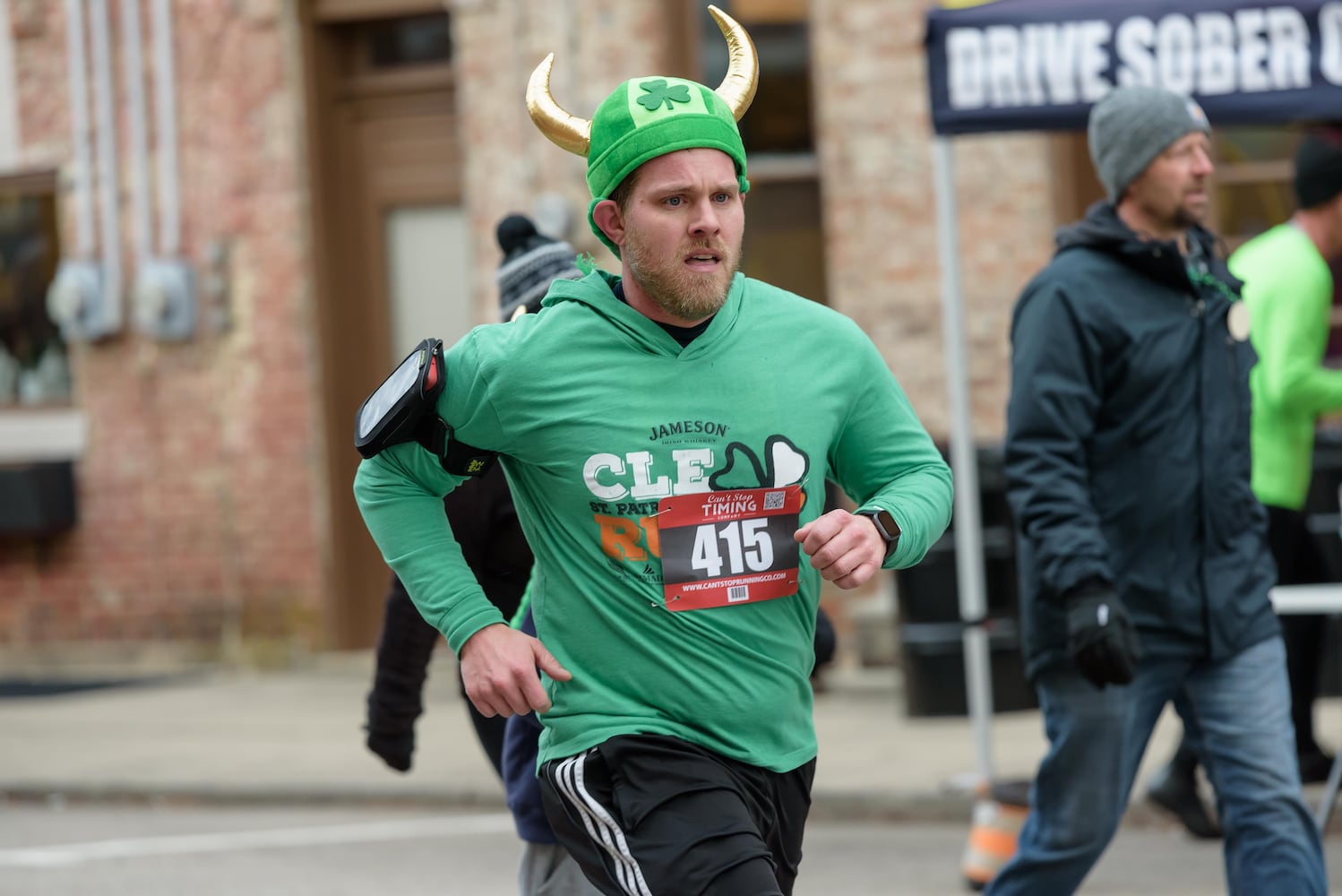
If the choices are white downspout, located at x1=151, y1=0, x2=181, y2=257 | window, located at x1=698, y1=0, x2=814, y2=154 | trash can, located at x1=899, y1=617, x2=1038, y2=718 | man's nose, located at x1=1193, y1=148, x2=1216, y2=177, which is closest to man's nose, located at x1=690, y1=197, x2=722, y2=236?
man's nose, located at x1=1193, y1=148, x2=1216, y2=177

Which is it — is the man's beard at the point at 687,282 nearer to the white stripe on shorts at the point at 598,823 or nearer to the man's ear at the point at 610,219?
the man's ear at the point at 610,219

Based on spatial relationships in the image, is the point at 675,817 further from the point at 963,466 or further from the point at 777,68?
the point at 777,68

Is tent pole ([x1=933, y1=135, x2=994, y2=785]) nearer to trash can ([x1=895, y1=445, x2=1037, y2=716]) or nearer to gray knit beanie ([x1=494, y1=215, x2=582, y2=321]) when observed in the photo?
trash can ([x1=895, y1=445, x2=1037, y2=716])

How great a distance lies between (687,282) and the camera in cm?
338

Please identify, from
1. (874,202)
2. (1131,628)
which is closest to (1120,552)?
(1131,628)

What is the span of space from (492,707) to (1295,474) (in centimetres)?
455

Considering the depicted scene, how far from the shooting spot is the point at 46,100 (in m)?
13.4

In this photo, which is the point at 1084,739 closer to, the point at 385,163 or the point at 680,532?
the point at 680,532

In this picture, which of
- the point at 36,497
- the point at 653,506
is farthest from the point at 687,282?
the point at 36,497

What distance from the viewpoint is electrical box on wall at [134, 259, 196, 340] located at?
1277 centimetres

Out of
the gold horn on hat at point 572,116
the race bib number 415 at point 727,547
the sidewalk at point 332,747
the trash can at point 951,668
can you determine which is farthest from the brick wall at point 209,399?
the race bib number 415 at point 727,547

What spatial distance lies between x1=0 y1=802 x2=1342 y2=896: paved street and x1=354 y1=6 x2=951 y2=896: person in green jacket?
346cm

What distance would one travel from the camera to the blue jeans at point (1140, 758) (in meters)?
4.60

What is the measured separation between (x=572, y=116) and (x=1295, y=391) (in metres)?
3.76
